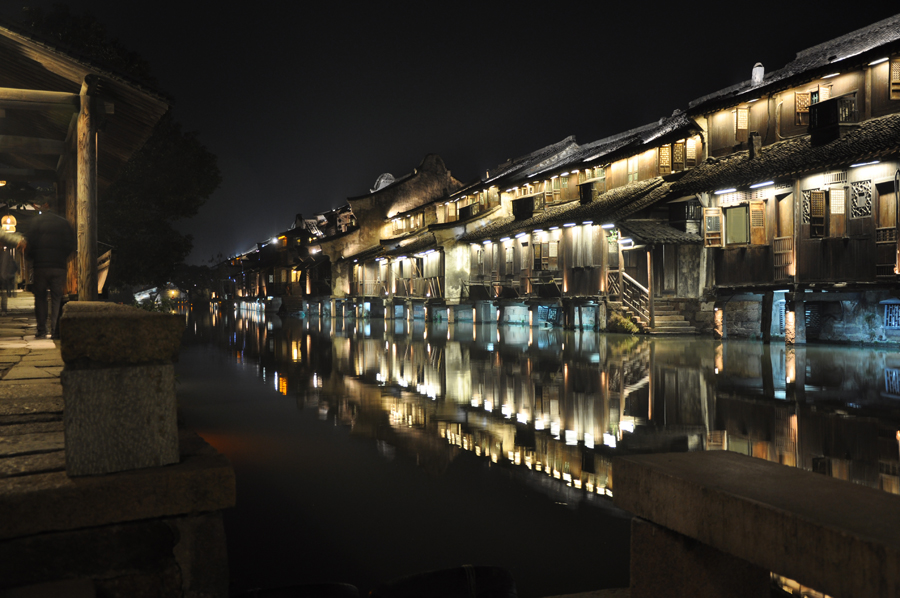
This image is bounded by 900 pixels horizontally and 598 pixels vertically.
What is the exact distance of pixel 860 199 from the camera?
1945cm

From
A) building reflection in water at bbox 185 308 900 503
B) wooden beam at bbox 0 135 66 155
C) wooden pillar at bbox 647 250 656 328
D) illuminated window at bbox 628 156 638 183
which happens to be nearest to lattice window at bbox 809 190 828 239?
building reflection in water at bbox 185 308 900 503

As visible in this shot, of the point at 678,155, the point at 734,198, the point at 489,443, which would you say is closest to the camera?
the point at 489,443

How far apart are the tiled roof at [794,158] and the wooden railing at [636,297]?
4331 millimetres

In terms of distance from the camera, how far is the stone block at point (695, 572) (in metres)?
2.92

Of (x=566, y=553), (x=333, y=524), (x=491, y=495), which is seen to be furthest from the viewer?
(x=491, y=495)

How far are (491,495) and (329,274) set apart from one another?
58590 millimetres

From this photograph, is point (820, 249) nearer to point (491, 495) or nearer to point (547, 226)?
point (547, 226)

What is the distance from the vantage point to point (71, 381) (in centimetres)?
304

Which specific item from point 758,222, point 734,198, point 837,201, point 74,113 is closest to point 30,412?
point 74,113

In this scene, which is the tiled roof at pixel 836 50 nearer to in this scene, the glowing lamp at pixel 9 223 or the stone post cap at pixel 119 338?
the stone post cap at pixel 119 338

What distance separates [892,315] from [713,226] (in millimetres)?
6472

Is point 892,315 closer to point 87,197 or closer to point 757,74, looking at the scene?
point 757,74

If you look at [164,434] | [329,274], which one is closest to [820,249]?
[164,434]

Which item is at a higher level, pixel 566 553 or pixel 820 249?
pixel 820 249
